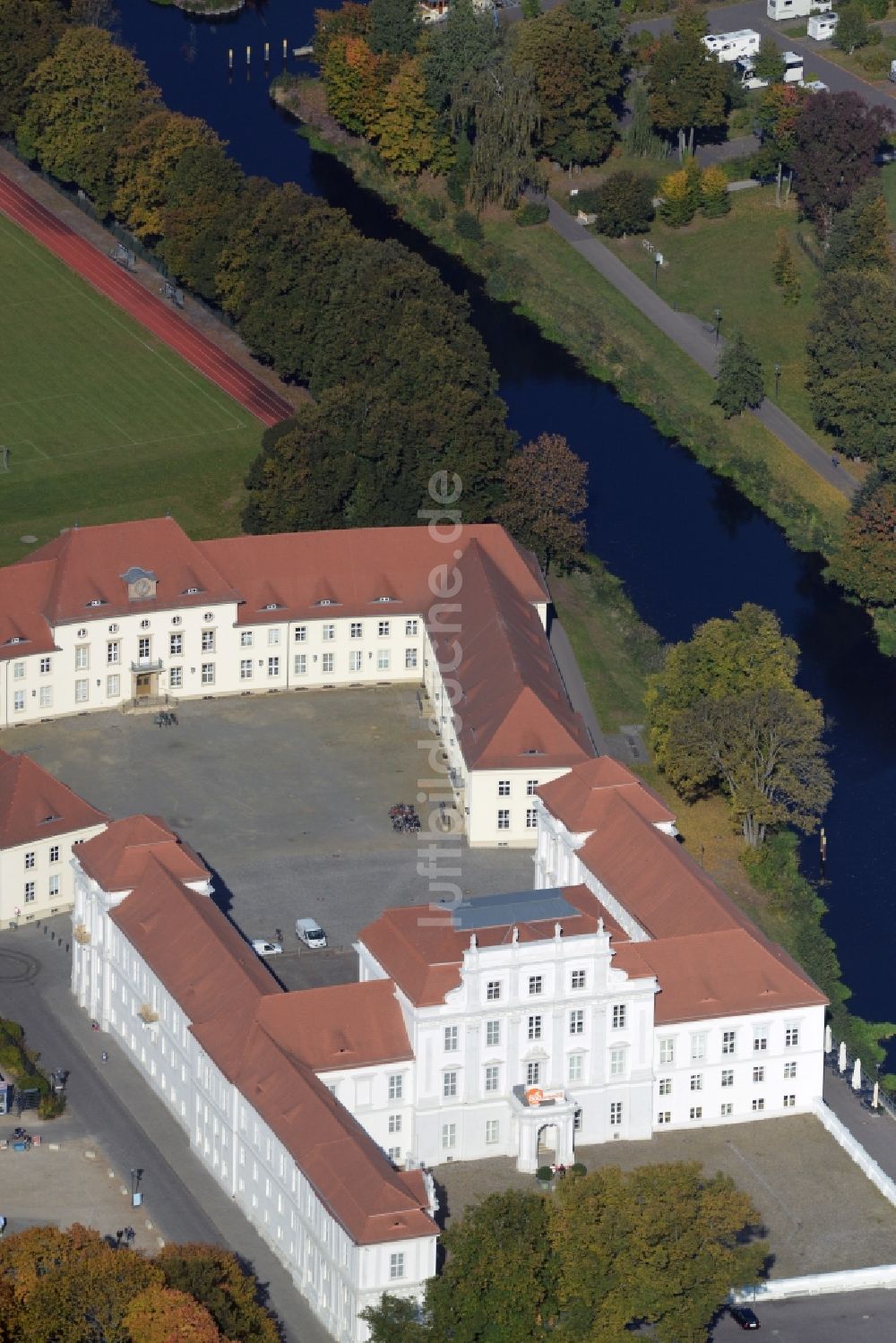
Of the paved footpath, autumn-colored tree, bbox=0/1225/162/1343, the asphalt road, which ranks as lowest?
the paved footpath

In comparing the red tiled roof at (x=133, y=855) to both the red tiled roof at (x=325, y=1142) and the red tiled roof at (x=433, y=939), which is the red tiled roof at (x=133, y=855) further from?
the red tiled roof at (x=325, y=1142)

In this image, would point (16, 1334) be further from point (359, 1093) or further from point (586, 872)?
point (586, 872)

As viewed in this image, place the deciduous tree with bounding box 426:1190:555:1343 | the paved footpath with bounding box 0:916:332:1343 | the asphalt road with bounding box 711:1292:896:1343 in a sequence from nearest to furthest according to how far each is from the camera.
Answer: the deciduous tree with bounding box 426:1190:555:1343, the asphalt road with bounding box 711:1292:896:1343, the paved footpath with bounding box 0:916:332:1343

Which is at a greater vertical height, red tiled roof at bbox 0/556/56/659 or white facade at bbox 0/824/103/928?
red tiled roof at bbox 0/556/56/659

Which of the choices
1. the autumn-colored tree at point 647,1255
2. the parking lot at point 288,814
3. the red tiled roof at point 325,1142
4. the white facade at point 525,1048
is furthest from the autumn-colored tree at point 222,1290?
the parking lot at point 288,814

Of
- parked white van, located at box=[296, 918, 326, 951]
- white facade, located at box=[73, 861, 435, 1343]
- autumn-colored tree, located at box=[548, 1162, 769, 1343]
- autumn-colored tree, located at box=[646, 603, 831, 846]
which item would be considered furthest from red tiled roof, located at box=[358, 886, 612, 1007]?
autumn-colored tree, located at box=[646, 603, 831, 846]

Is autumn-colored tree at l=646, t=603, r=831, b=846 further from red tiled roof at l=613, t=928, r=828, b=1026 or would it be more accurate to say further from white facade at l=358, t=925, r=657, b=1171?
white facade at l=358, t=925, r=657, b=1171

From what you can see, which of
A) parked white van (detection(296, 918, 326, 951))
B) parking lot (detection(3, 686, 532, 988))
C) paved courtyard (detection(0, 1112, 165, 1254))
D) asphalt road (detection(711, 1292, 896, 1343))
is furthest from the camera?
parking lot (detection(3, 686, 532, 988))
